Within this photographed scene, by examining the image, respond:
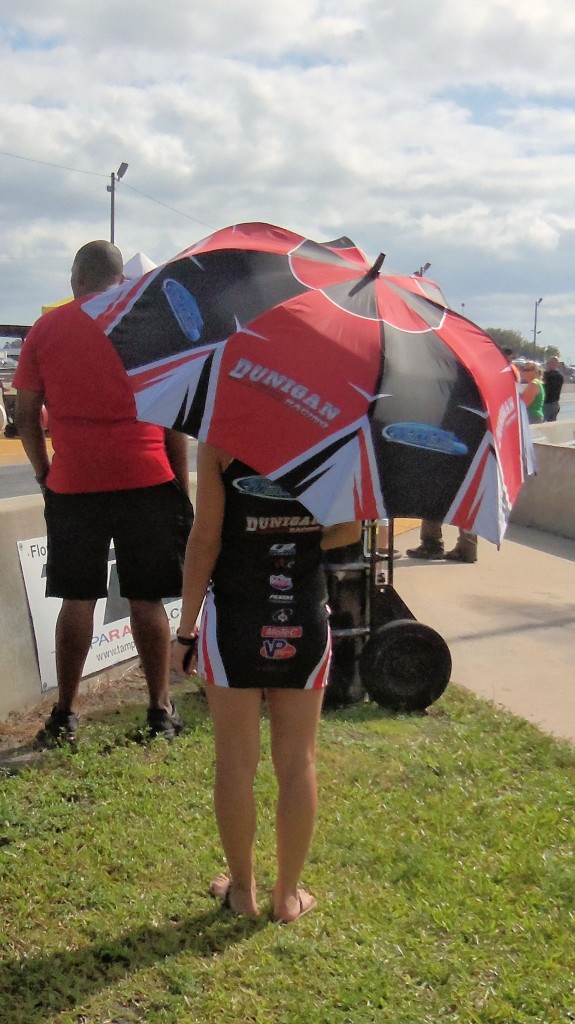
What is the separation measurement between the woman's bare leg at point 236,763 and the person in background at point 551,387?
16056 millimetres

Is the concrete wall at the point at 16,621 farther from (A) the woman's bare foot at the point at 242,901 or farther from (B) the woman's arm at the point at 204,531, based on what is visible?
(B) the woman's arm at the point at 204,531

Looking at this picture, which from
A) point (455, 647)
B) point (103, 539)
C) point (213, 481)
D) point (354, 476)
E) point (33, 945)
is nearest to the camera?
point (354, 476)

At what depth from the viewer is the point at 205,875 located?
3.42 metres

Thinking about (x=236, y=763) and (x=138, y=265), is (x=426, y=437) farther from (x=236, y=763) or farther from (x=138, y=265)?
(x=138, y=265)

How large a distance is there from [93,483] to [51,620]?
952mm

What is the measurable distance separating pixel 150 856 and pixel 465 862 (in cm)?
109

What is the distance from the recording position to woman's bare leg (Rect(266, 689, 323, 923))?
295cm

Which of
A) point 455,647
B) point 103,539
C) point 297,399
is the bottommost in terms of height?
point 455,647

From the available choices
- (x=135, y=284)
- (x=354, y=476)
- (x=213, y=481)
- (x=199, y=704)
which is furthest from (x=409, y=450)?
(x=199, y=704)

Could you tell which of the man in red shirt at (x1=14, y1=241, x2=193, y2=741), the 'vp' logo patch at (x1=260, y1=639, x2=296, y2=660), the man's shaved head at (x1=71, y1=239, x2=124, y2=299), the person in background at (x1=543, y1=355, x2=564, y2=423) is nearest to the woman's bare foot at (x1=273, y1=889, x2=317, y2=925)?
the 'vp' logo patch at (x1=260, y1=639, x2=296, y2=660)

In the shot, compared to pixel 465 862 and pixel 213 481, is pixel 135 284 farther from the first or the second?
pixel 465 862

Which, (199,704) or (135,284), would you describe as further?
(199,704)

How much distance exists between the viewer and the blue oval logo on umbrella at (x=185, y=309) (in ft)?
8.76

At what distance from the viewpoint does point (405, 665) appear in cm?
499
